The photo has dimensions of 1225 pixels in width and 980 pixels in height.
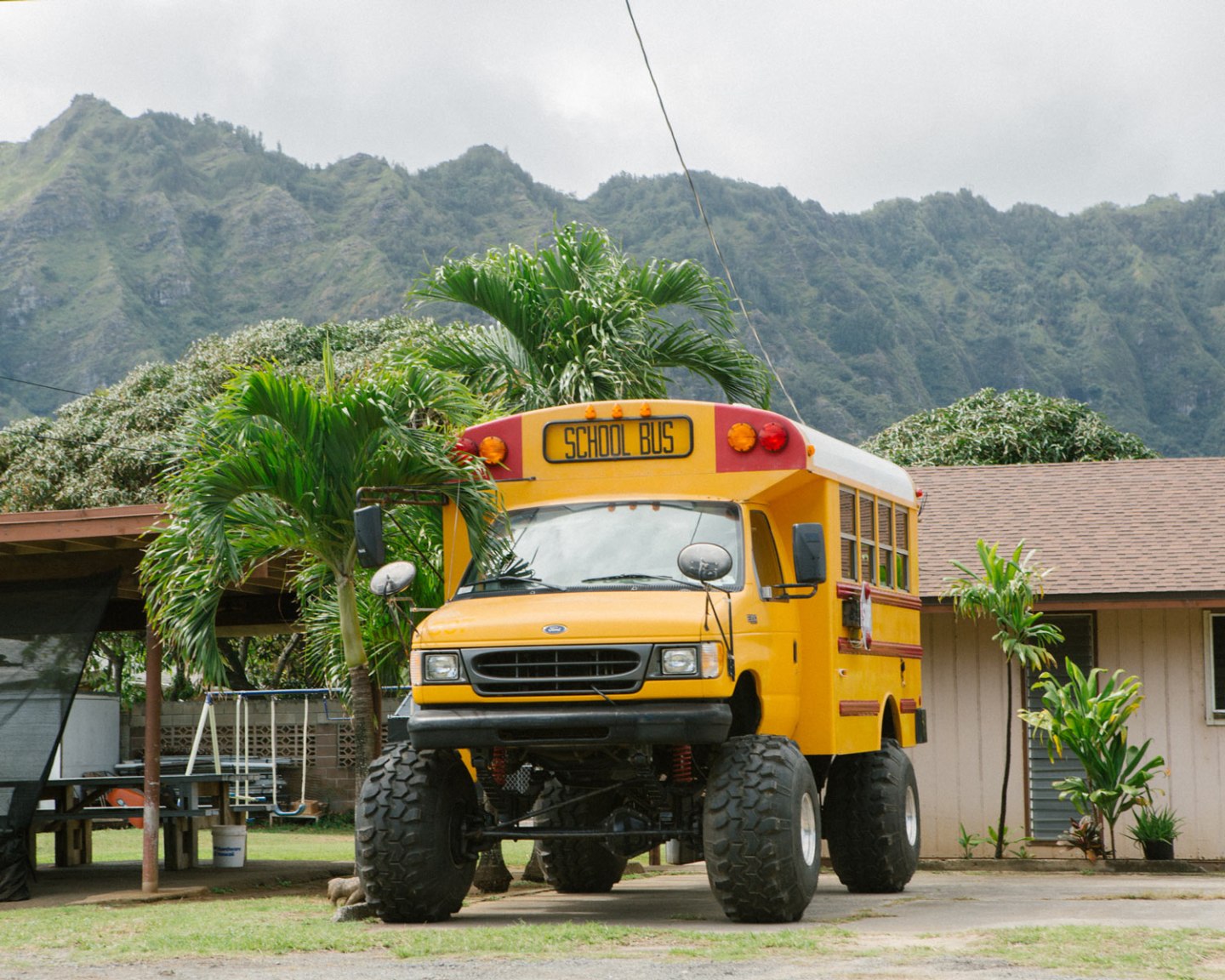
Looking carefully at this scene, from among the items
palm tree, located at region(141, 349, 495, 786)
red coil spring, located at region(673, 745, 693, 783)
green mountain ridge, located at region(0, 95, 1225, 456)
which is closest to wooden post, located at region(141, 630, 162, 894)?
palm tree, located at region(141, 349, 495, 786)

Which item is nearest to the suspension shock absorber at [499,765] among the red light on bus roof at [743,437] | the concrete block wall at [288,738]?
the red light on bus roof at [743,437]

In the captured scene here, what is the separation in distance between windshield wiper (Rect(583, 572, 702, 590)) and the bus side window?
0.55m

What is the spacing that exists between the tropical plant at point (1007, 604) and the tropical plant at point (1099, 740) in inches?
13.7

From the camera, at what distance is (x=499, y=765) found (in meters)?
9.78

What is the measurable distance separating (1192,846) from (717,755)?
7847 millimetres

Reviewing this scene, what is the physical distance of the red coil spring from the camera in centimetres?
952

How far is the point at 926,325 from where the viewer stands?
87375 millimetres

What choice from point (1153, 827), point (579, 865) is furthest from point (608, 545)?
point (1153, 827)

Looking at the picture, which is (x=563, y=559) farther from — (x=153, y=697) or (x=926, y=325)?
(x=926, y=325)

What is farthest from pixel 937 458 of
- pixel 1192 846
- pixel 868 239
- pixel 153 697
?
pixel 868 239

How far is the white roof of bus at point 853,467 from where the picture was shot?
34.6 ft

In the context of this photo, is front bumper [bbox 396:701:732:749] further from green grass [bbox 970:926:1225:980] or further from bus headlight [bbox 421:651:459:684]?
green grass [bbox 970:926:1225:980]

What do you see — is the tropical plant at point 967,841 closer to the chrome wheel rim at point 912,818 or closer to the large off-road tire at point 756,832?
the chrome wheel rim at point 912,818

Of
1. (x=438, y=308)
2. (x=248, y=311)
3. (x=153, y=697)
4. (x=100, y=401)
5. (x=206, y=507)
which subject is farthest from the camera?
(x=248, y=311)
